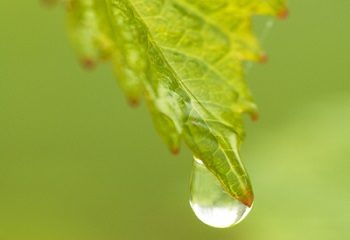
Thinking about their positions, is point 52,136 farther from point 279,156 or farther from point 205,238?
point 279,156

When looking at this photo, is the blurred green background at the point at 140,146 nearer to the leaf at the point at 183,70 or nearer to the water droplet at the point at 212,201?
the water droplet at the point at 212,201

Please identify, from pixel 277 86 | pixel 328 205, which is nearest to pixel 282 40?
pixel 277 86

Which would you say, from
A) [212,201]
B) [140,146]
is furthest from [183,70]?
[140,146]

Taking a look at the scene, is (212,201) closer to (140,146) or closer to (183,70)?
(183,70)

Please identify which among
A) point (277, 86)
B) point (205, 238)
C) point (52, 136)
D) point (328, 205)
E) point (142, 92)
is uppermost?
point (142, 92)

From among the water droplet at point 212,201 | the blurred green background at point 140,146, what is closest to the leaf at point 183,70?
the water droplet at point 212,201

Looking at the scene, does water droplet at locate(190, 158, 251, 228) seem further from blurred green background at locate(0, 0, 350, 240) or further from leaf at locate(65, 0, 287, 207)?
blurred green background at locate(0, 0, 350, 240)
